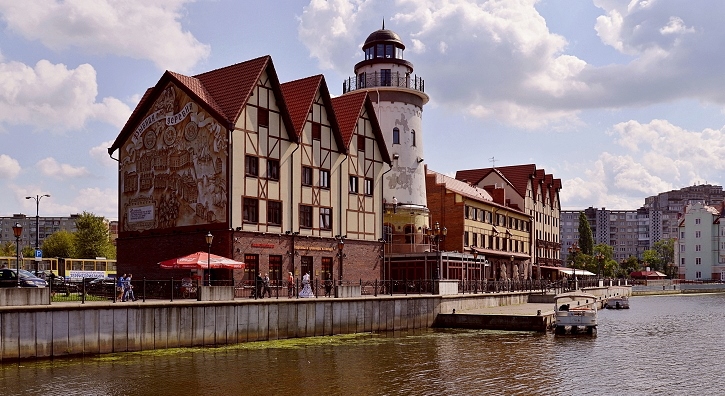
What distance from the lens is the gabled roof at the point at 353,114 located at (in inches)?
2184

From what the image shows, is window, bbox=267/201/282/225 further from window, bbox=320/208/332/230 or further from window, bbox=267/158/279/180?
window, bbox=320/208/332/230

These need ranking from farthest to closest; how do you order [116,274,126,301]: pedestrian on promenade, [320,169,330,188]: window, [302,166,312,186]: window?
1. [320,169,330,188]: window
2. [302,166,312,186]: window
3. [116,274,126,301]: pedestrian on promenade

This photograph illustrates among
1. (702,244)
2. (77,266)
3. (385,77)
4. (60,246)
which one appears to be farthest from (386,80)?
(702,244)

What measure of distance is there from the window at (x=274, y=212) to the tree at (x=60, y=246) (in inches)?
3049

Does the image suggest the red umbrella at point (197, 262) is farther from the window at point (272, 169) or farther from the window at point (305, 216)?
the window at point (305, 216)

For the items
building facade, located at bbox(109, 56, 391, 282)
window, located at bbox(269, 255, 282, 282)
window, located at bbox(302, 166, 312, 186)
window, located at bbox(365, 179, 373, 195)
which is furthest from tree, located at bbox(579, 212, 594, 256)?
window, located at bbox(269, 255, 282, 282)

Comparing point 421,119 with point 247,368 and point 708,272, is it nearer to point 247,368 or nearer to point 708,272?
point 247,368

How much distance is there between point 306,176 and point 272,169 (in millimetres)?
3336

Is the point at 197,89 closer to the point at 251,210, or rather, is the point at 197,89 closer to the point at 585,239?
the point at 251,210

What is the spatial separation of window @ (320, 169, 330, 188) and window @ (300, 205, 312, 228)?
7.47 feet

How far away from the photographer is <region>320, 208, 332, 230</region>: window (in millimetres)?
51812

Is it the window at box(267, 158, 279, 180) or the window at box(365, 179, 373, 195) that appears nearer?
the window at box(267, 158, 279, 180)

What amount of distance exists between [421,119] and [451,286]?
19.4m

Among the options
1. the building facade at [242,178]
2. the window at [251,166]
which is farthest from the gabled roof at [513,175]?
the window at [251,166]
